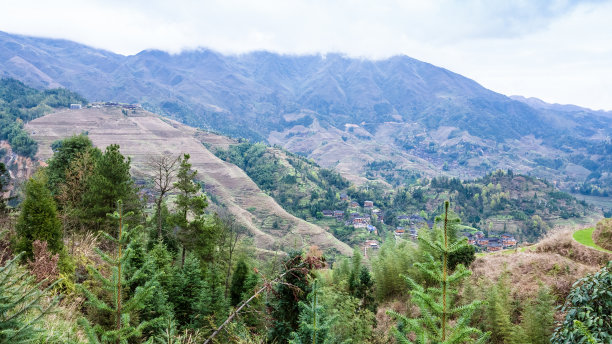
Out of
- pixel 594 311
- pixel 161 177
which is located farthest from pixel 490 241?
pixel 594 311

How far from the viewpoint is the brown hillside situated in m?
66.3

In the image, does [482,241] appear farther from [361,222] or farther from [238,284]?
[238,284]

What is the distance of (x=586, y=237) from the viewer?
13.0 meters

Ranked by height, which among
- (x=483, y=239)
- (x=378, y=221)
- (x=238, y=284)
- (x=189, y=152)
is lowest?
(x=378, y=221)

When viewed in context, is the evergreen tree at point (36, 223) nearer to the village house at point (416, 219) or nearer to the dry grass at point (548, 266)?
the dry grass at point (548, 266)

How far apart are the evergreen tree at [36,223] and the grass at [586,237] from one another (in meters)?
20.3

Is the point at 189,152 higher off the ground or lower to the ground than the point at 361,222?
higher

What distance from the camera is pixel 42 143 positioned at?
81000mm

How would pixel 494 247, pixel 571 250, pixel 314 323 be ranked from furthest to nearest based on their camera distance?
1. pixel 494 247
2. pixel 571 250
3. pixel 314 323

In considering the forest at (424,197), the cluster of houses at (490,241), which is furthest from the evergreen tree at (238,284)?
the cluster of houses at (490,241)

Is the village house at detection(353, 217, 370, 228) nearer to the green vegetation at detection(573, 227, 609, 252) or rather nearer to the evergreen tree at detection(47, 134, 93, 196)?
the evergreen tree at detection(47, 134, 93, 196)

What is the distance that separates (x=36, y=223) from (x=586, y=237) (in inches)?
850

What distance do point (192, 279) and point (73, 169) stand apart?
1042 centimetres

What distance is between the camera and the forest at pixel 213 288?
3.88m
